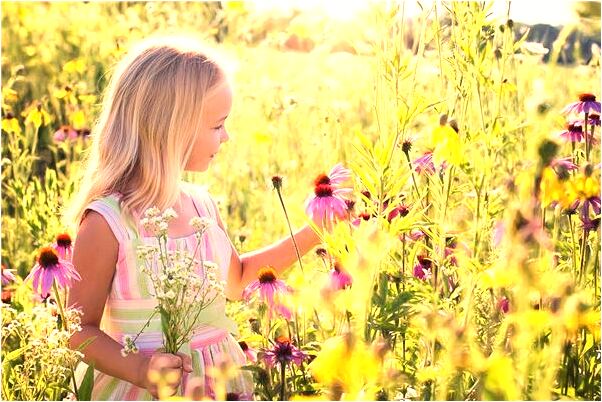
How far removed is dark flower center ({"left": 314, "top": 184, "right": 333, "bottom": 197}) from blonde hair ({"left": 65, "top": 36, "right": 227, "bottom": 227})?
269 mm

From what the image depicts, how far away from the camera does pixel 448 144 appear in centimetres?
117

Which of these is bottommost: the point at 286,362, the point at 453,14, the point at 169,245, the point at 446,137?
the point at 286,362

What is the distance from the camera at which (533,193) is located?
1.05m

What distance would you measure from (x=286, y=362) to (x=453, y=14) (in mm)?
596

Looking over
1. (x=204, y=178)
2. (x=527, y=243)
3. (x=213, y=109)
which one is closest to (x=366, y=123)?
(x=204, y=178)

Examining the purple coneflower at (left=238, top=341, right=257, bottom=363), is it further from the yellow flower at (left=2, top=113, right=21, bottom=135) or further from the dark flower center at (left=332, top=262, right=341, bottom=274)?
the yellow flower at (left=2, top=113, right=21, bottom=135)

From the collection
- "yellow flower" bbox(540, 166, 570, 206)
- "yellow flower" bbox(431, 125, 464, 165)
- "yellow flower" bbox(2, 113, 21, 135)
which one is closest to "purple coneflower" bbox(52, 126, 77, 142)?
"yellow flower" bbox(2, 113, 21, 135)

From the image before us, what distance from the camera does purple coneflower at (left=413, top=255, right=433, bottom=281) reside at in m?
1.57

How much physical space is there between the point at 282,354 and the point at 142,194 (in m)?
0.41

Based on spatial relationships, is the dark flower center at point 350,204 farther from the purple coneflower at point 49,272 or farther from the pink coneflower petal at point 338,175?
the purple coneflower at point 49,272

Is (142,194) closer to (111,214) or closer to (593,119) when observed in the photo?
(111,214)

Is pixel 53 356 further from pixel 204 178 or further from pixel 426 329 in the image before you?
pixel 204 178

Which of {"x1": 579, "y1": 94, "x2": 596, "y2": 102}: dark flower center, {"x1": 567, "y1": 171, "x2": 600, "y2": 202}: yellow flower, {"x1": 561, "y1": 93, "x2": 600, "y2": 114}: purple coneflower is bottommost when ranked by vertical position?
{"x1": 567, "y1": 171, "x2": 600, "y2": 202}: yellow flower

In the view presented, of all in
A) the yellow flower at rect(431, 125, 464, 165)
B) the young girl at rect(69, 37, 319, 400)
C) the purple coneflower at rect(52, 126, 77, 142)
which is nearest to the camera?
the yellow flower at rect(431, 125, 464, 165)
